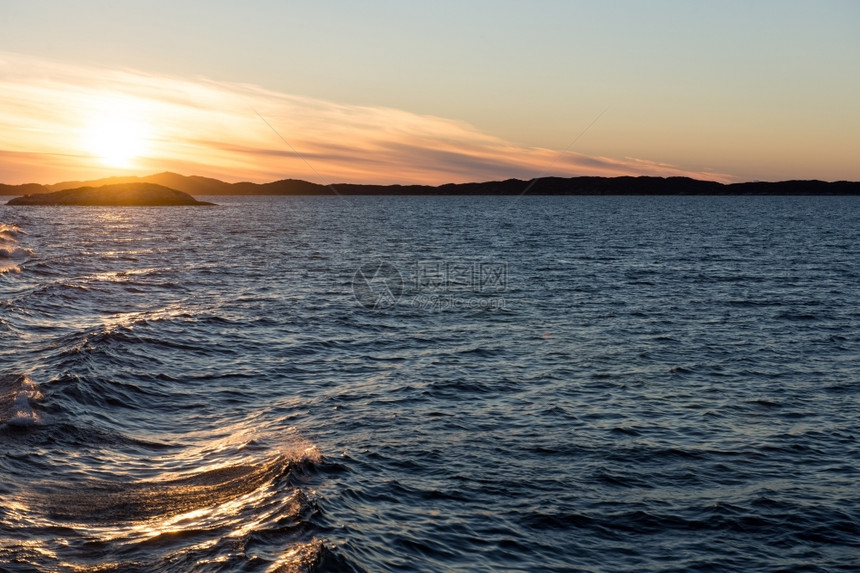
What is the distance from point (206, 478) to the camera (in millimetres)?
15672

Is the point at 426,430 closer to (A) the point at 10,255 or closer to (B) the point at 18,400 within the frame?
(B) the point at 18,400

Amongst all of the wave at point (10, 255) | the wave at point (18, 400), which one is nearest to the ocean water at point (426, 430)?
the wave at point (18, 400)

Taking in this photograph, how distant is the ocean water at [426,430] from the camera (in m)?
13.1

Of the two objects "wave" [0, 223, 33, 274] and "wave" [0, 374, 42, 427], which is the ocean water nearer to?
"wave" [0, 374, 42, 427]

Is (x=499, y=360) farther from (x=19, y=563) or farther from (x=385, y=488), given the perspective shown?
(x=19, y=563)

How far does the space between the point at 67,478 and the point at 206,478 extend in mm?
2829

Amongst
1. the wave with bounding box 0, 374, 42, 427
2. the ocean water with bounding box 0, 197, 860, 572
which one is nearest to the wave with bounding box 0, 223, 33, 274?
the ocean water with bounding box 0, 197, 860, 572

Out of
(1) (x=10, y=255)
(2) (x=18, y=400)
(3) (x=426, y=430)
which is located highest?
(1) (x=10, y=255)

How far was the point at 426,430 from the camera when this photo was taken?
19625mm

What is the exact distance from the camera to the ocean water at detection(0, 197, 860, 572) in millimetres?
13086

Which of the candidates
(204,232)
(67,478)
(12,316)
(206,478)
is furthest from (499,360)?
(204,232)

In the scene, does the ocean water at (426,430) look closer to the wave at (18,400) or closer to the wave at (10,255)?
the wave at (18,400)

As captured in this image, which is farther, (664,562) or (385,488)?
(385,488)

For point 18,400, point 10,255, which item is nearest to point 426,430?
point 18,400
